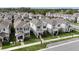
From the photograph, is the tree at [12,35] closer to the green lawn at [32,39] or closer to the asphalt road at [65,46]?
the green lawn at [32,39]

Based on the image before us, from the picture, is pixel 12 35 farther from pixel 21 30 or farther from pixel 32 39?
pixel 32 39

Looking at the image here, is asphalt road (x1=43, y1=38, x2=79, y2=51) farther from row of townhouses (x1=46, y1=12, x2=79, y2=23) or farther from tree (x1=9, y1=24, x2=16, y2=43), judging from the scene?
tree (x1=9, y1=24, x2=16, y2=43)

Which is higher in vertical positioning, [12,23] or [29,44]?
[12,23]

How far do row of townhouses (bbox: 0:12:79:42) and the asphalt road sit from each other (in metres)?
0.21

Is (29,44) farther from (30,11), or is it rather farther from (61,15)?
(61,15)

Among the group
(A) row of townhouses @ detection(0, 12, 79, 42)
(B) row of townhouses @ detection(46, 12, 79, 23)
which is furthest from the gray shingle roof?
(B) row of townhouses @ detection(46, 12, 79, 23)

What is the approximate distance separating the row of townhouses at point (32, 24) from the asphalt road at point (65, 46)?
0.68 ft

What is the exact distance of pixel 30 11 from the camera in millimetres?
2684

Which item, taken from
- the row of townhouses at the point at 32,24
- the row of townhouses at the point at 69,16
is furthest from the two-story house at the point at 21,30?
the row of townhouses at the point at 69,16

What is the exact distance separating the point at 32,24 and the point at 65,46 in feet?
2.44

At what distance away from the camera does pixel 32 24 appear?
2637mm
